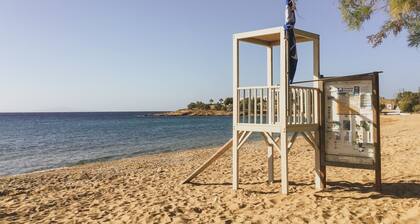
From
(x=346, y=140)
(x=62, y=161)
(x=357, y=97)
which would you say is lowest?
(x=62, y=161)

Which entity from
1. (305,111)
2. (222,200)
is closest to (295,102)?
(305,111)

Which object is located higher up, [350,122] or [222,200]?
[350,122]

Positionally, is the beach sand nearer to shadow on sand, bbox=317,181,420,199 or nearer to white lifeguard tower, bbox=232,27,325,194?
shadow on sand, bbox=317,181,420,199

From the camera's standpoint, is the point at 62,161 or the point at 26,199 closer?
the point at 26,199

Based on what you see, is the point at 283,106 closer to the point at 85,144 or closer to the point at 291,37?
the point at 291,37

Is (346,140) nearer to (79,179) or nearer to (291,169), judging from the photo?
(291,169)

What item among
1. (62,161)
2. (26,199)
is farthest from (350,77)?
(62,161)

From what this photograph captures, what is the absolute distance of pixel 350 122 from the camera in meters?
7.31

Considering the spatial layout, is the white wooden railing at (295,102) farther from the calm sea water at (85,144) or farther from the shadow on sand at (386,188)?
the calm sea water at (85,144)

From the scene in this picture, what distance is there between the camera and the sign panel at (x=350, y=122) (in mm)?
7043

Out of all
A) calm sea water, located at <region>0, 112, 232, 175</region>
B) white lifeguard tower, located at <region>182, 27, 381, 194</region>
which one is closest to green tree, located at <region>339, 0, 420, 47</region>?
white lifeguard tower, located at <region>182, 27, 381, 194</region>

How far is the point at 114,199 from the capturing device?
783 centimetres

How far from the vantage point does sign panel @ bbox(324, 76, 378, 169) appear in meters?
7.04

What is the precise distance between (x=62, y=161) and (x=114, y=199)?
1330 cm
